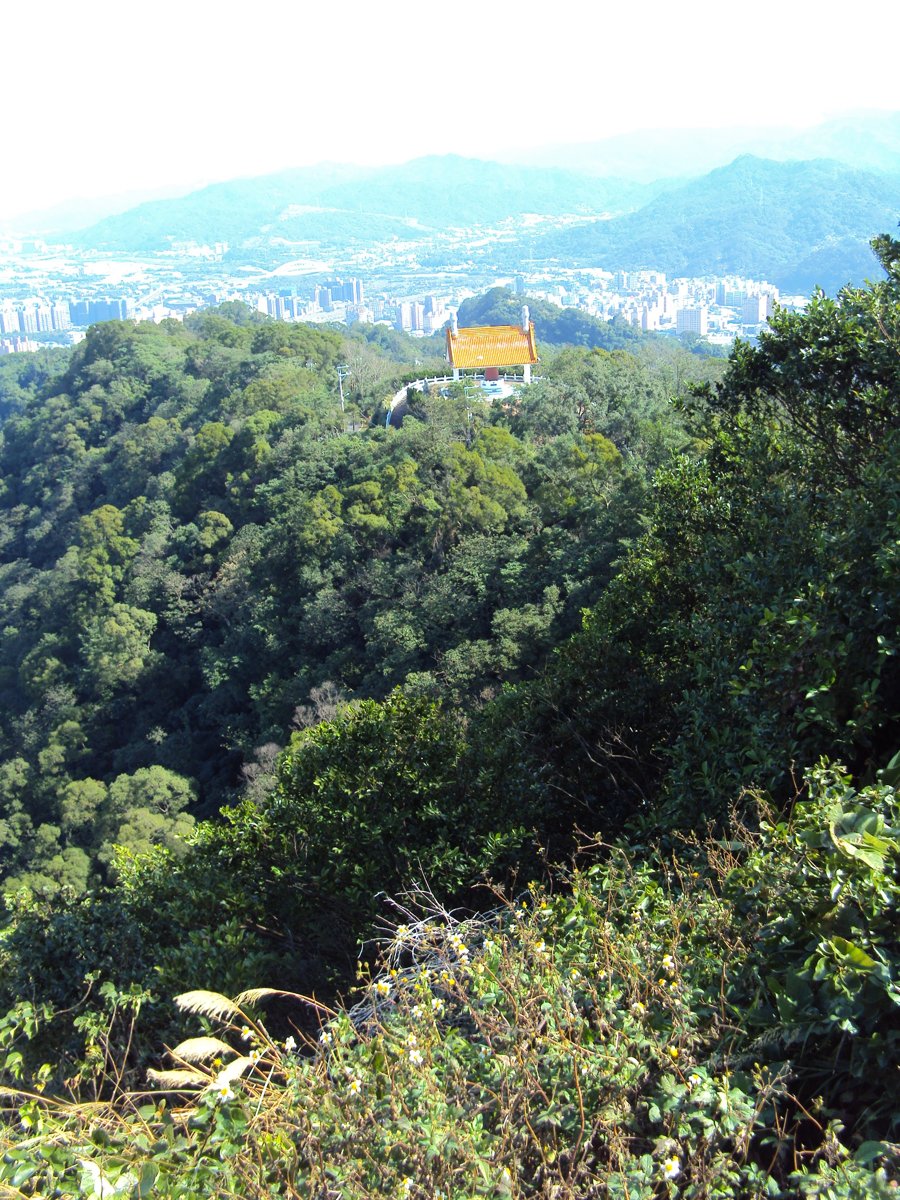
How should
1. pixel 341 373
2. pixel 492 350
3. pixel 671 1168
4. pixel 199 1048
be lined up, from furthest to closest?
1. pixel 341 373
2. pixel 492 350
3. pixel 199 1048
4. pixel 671 1168

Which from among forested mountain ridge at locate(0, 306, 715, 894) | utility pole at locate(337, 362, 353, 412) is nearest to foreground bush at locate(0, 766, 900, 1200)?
forested mountain ridge at locate(0, 306, 715, 894)

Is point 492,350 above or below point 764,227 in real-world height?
below

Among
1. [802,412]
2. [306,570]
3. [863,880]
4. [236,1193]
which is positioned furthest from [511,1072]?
[306,570]

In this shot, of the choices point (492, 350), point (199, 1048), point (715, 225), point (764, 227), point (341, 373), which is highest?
point (715, 225)

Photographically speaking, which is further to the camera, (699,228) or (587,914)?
(699,228)

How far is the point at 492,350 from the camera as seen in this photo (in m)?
30.2

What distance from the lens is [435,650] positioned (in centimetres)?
1521

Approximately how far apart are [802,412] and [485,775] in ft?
10.1

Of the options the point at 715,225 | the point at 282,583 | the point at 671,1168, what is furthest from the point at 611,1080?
the point at 715,225

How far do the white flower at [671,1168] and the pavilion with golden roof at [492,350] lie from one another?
2806 centimetres

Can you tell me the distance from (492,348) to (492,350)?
0.37 ft

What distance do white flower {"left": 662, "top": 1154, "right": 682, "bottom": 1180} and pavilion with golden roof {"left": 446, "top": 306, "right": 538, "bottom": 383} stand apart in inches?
1105

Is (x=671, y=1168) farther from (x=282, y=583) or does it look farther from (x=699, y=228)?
(x=699, y=228)

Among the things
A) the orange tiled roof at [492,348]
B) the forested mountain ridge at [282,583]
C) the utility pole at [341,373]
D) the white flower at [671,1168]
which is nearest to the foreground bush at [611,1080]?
the white flower at [671,1168]
